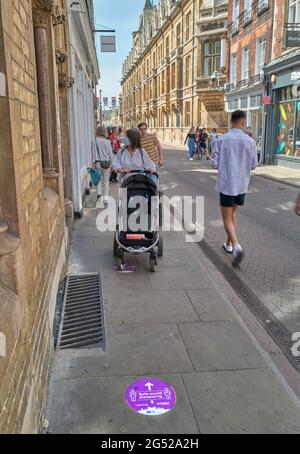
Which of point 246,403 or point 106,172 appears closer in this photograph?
point 246,403

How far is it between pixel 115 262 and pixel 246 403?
131 inches

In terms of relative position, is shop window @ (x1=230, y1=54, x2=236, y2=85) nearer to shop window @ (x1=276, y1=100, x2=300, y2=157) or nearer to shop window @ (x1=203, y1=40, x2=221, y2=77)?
shop window @ (x1=276, y1=100, x2=300, y2=157)

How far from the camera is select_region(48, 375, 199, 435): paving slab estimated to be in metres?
2.61

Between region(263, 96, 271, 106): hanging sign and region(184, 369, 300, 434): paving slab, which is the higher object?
region(263, 96, 271, 106): hanging sign

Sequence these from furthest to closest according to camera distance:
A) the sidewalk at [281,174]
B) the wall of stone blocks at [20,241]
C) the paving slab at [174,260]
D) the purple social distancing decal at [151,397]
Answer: the sidewalk at [281,174] < the paving slab at [174,260] < the purple social distancing decal at [151,397] < the wall of stone blocks at [20,241]

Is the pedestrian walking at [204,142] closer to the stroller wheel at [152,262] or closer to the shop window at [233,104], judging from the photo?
the shop window at [233,104]

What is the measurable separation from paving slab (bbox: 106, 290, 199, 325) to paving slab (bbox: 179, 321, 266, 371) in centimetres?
25

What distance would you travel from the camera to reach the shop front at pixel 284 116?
17.1 metres

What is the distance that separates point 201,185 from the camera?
14.0 meters

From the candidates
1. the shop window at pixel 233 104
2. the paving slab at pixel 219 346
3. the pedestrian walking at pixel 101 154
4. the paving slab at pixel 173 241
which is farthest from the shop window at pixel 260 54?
the paving slab at pixel 219 346

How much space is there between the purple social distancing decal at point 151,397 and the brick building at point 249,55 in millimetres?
19358

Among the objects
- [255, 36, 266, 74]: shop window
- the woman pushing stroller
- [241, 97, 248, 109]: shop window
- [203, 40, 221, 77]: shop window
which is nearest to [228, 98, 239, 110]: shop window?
[241, 97, 248, 109]: shop window

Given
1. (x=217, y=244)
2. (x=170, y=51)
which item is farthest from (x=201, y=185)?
(x=170, y=51)
